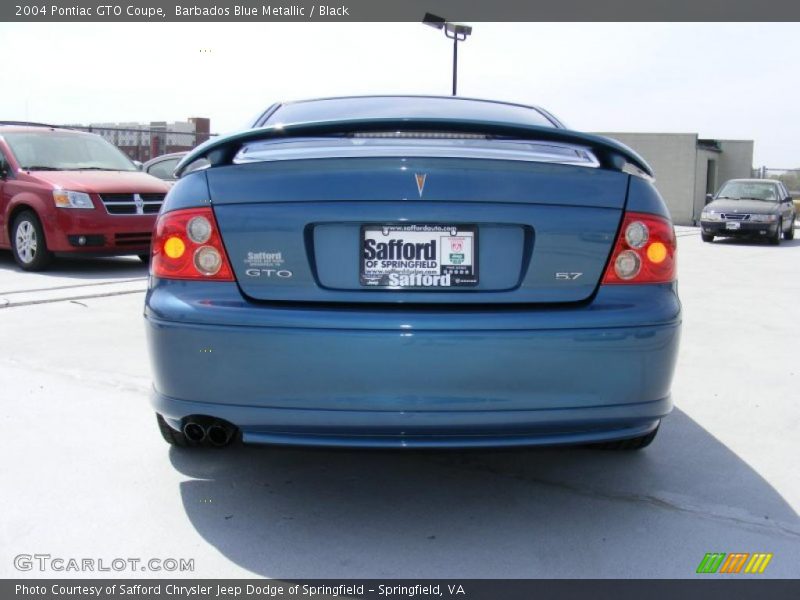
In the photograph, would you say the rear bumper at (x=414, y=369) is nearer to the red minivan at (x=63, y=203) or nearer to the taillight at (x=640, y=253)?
the taillight at (x=640, y=253)

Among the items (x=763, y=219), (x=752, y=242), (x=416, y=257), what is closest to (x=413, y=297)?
(x=416, y=257)

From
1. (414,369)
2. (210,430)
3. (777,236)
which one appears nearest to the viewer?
(414,369)

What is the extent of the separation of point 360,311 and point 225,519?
2.95 ft

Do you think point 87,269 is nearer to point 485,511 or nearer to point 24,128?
point 24,128

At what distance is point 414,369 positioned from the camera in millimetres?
2443

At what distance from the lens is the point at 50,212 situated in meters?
9.04

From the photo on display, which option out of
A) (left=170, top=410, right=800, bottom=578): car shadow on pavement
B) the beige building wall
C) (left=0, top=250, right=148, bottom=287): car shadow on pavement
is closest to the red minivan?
(left=0, top=250, right=148, bottom=287): car shadow on pavement

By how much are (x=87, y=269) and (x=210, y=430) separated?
7.32 meters

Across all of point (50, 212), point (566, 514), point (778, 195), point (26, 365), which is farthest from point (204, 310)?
point (778, 195)

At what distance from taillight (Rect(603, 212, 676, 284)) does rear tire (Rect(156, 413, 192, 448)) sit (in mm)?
1757

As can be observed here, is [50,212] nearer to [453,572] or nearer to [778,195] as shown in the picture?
[453,572]

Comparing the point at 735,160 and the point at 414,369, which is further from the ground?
the point at 735,160

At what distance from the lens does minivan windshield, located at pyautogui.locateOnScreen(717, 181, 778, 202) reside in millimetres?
18766

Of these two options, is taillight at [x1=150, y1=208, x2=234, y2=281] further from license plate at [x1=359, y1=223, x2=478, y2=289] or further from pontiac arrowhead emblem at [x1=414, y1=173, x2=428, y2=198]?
pontiac arrowhead emblem at [x1=414, y1=173, x2=428, y2=198]
